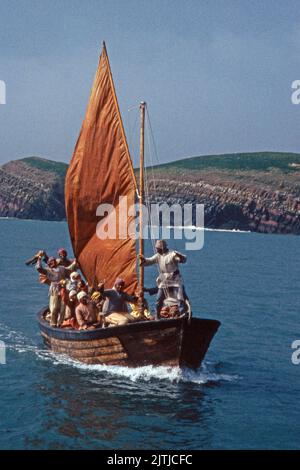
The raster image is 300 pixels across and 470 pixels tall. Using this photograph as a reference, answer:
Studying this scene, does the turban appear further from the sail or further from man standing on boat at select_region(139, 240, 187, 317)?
man standing on boat at select_region(139, 240, 187, 317)

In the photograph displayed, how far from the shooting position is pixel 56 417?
59.2 ft

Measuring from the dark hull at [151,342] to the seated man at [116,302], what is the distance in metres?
0.79

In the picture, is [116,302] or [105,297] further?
[105,297]

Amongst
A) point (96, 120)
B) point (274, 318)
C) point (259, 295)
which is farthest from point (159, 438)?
point (259, 295)

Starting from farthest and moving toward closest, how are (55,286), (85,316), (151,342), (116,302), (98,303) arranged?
(55,286) → (98,303) → (85,316) → (116,302) → (151,342)

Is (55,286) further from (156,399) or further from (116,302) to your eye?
(156,399)

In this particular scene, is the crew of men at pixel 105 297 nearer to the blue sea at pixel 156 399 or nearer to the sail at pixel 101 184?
the sail at pixel 101 184

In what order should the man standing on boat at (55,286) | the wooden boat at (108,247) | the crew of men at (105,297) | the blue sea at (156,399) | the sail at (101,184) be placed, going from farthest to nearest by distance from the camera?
the man standing on boat at (55,286) < the sail at (101,184) < the crew of men at (105,297) < the wooden boat at (108,247) < the blue sea at (156,399)

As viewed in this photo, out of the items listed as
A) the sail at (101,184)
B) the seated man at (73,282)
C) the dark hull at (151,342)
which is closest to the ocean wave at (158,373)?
the dark hull at (151,342)

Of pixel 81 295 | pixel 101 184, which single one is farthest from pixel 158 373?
pixel 101 184

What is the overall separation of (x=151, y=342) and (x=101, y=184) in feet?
23.1

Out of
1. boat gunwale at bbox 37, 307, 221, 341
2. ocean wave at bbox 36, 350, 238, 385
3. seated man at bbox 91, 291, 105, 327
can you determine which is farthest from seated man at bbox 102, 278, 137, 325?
ocean wave at bbox 36, 350, 238, 385

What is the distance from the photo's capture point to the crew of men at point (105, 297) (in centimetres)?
2077

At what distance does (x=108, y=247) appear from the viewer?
24344mm
